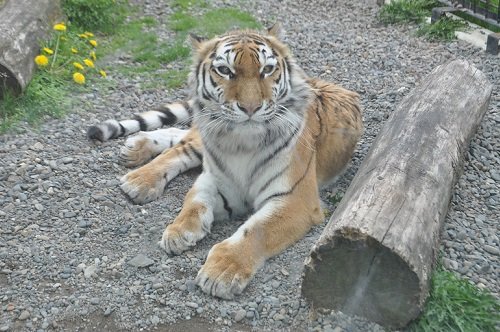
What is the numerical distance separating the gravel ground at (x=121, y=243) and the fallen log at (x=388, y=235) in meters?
0.13

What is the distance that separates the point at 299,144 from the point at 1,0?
3.50 m

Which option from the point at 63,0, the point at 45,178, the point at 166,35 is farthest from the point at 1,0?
the point at 45,178

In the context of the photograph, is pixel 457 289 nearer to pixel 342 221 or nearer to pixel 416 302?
pixel 416 302

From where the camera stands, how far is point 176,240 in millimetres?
3264

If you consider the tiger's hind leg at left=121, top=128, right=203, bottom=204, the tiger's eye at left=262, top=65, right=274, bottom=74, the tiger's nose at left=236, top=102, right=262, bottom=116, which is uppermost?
the tiger's eye at left=262, top=65, right=274, bottom=74

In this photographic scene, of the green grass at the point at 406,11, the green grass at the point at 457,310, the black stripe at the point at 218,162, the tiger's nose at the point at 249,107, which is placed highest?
the tiger's nose at the point at 249,107

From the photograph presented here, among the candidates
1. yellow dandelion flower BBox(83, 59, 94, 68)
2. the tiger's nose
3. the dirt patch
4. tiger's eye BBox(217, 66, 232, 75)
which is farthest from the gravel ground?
tiger's eye BBox(217, 66, 232, 75)

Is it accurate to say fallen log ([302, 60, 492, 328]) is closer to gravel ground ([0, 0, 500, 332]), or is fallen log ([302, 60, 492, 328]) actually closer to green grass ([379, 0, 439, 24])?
gravel ground ([0, 0, 500, 332])

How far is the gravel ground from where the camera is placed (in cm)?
285

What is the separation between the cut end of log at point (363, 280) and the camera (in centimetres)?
258

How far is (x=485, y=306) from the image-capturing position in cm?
267

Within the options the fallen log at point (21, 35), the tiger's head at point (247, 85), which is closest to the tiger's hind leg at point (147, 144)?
the tiger's head at point (247, 85)

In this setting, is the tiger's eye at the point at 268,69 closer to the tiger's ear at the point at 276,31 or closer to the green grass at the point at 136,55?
the tiger's ear at the point at 276,31

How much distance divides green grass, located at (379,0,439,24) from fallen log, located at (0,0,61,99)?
335cm
